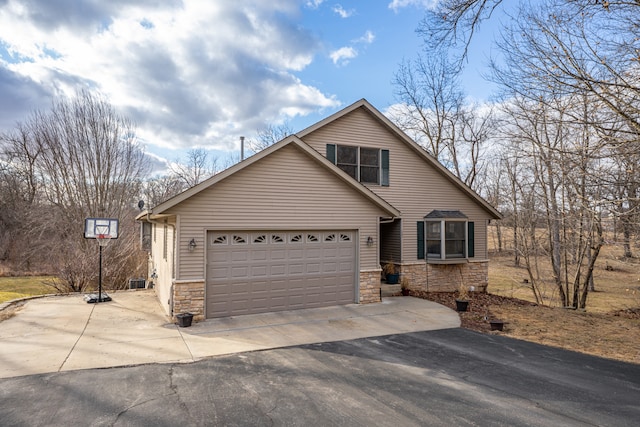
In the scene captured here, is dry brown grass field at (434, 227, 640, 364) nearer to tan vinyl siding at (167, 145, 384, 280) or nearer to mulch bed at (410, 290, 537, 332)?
mulch bed at (410, 290, 537, 332)

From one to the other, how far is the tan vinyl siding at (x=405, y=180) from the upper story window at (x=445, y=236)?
1.46 ft

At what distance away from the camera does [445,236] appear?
1434 centimetres

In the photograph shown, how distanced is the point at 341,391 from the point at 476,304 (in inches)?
345

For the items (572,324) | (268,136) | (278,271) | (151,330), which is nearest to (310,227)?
(278,271)

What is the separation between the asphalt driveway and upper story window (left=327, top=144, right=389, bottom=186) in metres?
7.72

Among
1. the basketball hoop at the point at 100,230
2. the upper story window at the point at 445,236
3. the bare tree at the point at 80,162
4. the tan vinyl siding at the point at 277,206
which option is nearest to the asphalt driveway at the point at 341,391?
the tan vinyl siding at the point at 277,206

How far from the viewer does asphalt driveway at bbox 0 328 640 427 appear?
14.6 feet

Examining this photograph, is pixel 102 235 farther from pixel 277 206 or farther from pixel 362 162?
pixel 362 162

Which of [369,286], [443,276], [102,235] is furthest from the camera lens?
[443,276]

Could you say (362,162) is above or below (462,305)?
above

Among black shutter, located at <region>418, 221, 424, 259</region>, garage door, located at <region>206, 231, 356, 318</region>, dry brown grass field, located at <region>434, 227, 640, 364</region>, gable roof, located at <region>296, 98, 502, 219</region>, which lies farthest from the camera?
black shutter, located at <region>418, 221, 424, 259</region>

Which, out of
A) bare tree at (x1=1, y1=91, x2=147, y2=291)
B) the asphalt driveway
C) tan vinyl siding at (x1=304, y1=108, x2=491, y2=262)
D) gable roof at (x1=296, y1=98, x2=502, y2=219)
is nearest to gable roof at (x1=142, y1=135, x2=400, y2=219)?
gable roof at (x1=296, y1=98, x2=502, y2=219)

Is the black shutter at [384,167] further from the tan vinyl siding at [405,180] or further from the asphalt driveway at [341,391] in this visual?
the asphalt driveway at [341,391]

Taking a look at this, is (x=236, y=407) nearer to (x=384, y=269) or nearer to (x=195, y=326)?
(x=195, y=326)
